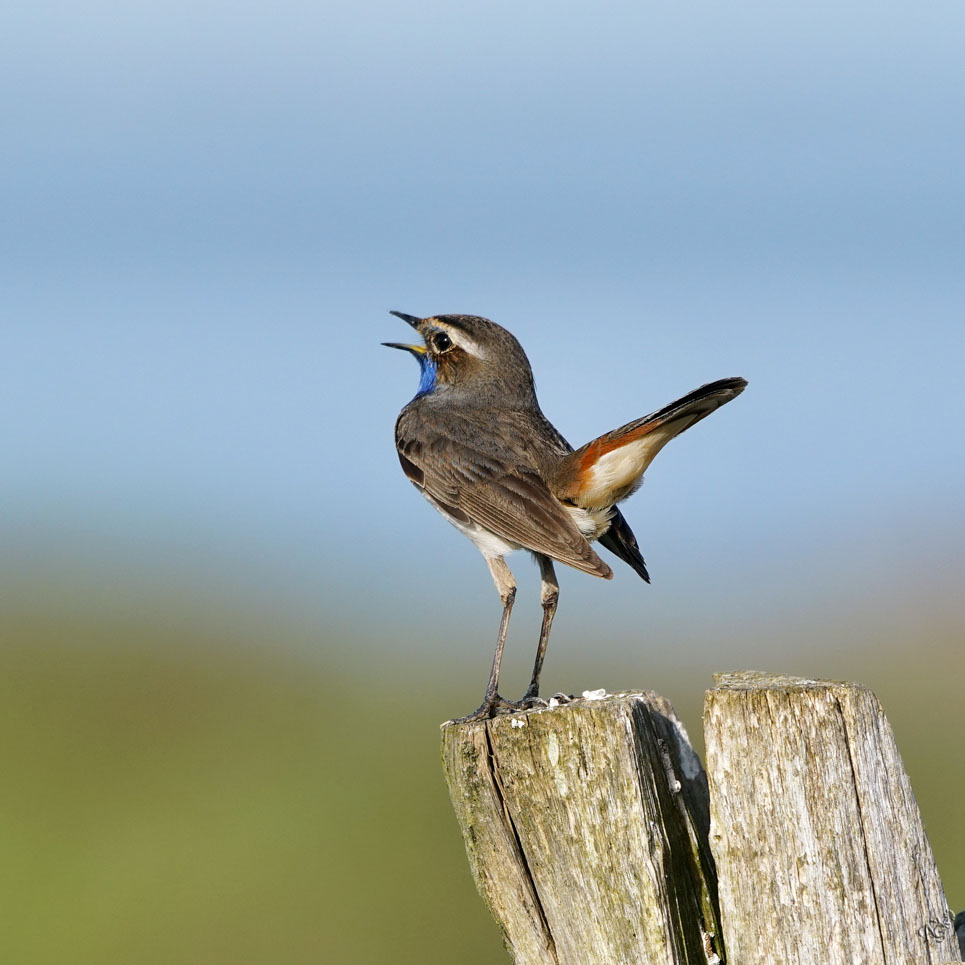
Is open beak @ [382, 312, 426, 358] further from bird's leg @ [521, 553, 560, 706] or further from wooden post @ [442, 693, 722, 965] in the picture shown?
wooden post @ [442, 693, 722, 965]

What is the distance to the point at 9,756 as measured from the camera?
1501cm

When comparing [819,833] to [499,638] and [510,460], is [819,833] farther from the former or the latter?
[510,460]

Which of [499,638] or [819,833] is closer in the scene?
[819,833]

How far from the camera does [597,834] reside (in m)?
3.98

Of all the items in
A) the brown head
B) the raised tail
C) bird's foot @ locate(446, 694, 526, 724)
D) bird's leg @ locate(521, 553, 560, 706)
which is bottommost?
bird's foot @ locate(446, 694, 526, 724)

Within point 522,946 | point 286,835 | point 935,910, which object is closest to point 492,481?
point 522,946

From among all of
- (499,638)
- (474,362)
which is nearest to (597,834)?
(499,638)

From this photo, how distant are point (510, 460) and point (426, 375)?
143cm

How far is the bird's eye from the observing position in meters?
8.41

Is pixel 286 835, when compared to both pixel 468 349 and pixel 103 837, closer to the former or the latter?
pixel 103 837

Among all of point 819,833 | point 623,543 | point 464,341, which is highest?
point 464,341

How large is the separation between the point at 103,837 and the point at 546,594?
788 centimetres

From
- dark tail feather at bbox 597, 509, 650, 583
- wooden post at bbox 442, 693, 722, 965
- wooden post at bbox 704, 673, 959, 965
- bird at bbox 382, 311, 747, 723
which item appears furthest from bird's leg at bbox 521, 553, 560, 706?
wooden post at bbox 704, 673, 959, 965

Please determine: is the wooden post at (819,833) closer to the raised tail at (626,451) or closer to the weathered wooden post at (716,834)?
the weathered wooden post at (716,834)
